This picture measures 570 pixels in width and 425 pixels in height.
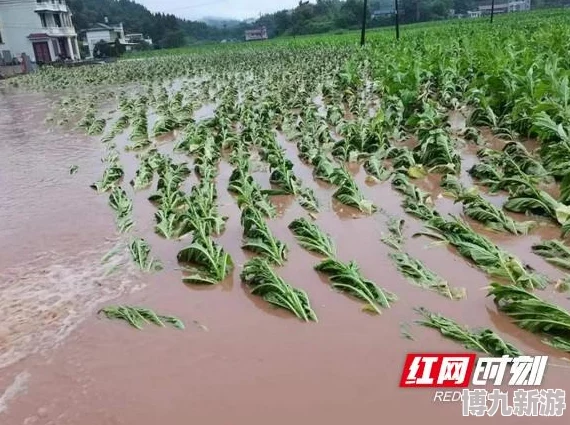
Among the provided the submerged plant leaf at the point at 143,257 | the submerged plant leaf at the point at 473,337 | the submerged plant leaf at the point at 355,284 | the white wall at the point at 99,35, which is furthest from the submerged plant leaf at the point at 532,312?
the white wall at the point at 99,35

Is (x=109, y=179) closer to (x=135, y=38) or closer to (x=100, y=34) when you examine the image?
(x=100, y=34)

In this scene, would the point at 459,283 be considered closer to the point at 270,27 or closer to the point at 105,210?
the point at 105,210

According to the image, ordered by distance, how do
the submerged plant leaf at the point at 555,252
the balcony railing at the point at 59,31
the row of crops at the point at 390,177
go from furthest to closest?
the balcony railing at the point at 59,31 < the submerged plant leaf at the point at 555,252 < the row of crops at the point at 390,177

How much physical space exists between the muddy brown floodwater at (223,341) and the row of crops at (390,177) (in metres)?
0.12

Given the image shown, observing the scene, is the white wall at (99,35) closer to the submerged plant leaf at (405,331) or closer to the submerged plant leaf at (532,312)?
the submerged plant leaf at (405,331)

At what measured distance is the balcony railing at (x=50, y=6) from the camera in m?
52.4

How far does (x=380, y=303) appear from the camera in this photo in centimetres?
392

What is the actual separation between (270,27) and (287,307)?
130 metres

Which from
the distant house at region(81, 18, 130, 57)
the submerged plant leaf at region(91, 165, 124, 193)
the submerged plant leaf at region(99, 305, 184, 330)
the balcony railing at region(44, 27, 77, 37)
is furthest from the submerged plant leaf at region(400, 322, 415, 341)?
the distant house at region(81, 18, 130, 57)

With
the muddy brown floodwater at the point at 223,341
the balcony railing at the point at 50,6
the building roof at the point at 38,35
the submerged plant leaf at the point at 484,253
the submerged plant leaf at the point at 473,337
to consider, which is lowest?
the muddy brown floodwater at the point at 223,341

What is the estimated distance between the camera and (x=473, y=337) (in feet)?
11.0

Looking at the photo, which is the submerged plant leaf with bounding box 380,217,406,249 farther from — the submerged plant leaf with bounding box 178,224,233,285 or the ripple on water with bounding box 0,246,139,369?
the ripple on water with bounding box 0,246,139,369

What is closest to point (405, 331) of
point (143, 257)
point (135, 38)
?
point (143, 257)

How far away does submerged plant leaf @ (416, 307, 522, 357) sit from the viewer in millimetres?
3246
